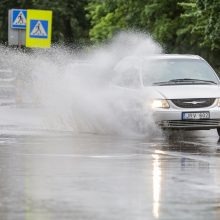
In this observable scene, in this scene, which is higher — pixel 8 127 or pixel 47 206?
pixel 47 206

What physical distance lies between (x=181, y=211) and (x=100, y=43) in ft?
147

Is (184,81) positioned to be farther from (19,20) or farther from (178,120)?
(19,20)

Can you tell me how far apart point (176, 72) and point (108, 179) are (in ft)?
29.0

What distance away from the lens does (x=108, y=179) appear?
1203cm

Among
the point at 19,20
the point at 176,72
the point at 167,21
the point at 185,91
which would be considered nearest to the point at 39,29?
the point at 19,20

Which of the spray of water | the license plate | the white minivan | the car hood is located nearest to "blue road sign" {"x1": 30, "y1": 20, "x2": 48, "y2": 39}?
the spray of water

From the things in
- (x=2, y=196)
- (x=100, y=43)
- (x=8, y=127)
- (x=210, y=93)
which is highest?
(x=2, y=196)

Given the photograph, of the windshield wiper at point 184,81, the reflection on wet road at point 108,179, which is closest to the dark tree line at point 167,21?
the windshield wiper at point 184,81

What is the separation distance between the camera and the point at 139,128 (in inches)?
780

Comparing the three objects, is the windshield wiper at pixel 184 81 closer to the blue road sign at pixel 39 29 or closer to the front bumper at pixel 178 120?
the front bumper at pixel 178 120

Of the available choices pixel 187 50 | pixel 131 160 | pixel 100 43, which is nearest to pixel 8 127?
pixel 131 160

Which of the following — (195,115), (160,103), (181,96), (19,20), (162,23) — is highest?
(181,96)

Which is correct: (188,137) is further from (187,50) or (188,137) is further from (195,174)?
(187,50)

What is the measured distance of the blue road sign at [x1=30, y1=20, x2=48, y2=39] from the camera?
35406 millimetres
